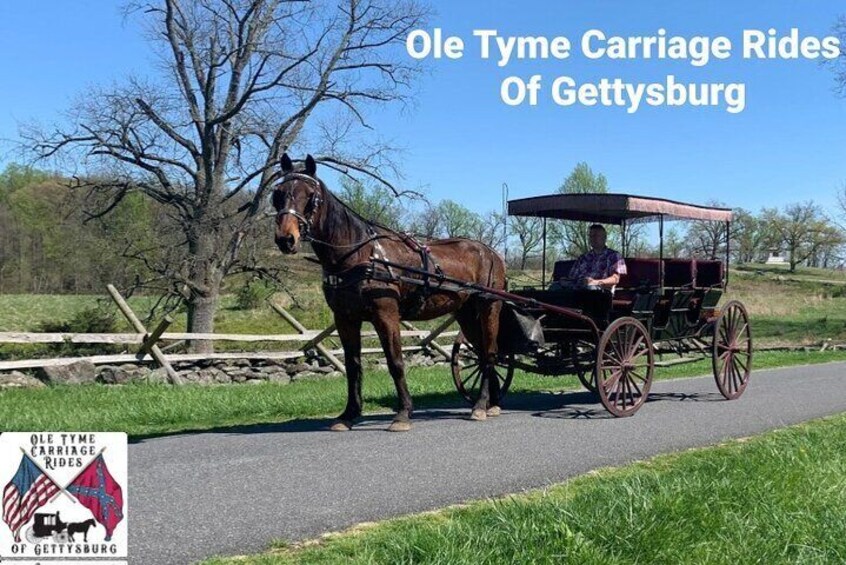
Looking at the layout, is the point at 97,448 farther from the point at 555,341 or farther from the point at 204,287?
the point at 204,287

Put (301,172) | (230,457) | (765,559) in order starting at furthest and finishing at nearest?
(301,172) < (230,457) < (765,559)

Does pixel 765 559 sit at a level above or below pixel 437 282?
below

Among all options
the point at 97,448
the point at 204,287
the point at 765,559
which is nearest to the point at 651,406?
the point at 765,559

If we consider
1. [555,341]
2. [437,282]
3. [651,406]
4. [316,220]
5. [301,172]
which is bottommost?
[651,406]

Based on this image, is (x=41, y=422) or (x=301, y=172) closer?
(x=301, y=172)

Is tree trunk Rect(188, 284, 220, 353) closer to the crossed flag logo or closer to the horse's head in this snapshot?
the horse's head

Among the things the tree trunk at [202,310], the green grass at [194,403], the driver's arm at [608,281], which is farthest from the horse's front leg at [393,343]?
the tree trunk at [202,310]

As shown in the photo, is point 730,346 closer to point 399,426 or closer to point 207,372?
point 399,426

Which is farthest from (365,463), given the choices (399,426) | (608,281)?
(608,281)

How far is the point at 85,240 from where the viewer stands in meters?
21.8

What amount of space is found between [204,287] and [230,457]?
45.5ft

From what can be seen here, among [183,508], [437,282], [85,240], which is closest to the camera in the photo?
[183,508]

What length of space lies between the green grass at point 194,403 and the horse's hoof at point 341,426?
141cm

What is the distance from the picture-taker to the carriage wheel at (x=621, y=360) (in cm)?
906
